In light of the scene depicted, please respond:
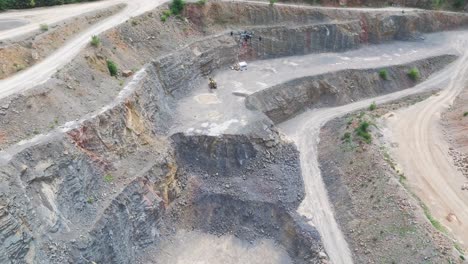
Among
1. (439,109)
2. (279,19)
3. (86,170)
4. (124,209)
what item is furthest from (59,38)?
(439,109)

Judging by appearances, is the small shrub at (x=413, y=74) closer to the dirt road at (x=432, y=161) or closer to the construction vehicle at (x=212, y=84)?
the dirt road at (x=432, y=161)

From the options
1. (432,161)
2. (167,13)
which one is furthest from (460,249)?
(167,13)

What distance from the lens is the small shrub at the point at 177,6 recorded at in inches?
1766

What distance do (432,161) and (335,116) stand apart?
1089cm

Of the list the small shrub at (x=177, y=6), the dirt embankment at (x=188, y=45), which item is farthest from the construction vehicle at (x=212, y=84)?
the small shrub at (x=177, y=6)

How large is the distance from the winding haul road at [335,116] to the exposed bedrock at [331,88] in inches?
39.1

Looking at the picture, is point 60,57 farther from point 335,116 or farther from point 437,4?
point 437,4

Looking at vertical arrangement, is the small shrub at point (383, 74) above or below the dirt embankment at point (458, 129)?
above

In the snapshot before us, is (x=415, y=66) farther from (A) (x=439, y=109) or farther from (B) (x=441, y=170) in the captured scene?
(B) (x=441, y=170)

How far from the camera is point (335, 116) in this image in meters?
43.1

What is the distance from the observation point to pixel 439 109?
141 ft

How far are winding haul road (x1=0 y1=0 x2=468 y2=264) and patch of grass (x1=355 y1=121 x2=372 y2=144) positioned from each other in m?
2.56

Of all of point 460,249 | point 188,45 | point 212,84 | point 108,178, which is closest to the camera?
point 460,249

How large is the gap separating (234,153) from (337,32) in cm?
2396
